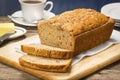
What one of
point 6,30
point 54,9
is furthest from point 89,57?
point 54,9

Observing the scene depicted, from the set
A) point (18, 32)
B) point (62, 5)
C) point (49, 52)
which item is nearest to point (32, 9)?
point (18, 32)

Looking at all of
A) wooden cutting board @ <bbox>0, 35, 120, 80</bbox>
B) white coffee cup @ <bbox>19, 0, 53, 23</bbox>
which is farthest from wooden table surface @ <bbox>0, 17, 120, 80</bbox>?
white coffee cup @ <bbox>19, 0, 53, 23</bbox>

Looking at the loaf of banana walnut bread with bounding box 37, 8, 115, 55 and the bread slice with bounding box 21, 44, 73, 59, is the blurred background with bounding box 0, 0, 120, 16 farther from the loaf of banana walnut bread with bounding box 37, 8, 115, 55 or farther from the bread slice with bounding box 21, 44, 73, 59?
the bread slice with bounding box 21, 44, 73, 59

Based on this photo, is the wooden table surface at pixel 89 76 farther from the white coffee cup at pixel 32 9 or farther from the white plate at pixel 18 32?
the white coffee cup at pixel 32 9

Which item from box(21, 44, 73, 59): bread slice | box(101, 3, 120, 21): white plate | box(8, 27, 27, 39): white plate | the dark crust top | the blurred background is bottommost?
the blurred background

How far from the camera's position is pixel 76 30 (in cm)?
131

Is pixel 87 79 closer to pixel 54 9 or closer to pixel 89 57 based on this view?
pixel 89 57

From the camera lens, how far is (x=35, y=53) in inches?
49.4

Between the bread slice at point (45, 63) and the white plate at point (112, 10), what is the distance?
0.59m

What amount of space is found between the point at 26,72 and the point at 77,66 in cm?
19

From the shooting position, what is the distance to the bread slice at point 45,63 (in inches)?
47.1

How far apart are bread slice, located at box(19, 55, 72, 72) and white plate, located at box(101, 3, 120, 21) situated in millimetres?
586

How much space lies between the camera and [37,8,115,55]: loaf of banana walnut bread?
1311 mm

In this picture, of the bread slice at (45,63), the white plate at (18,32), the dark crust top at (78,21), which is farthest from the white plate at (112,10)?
the bread slice at (45,63)
